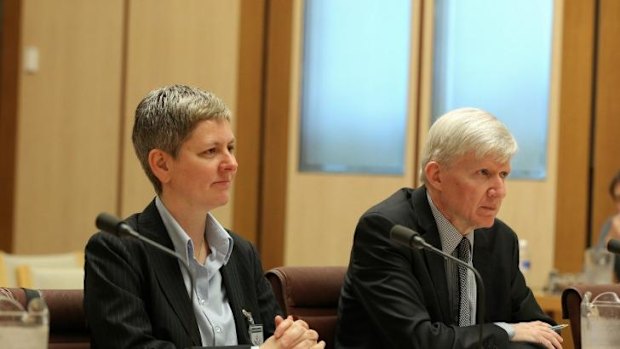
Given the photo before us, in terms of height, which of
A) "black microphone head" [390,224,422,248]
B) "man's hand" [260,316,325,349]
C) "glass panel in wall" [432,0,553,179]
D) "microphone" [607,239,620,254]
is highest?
"glass panel in wall" [432,0,553,179]

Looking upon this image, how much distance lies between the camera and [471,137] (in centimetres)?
314

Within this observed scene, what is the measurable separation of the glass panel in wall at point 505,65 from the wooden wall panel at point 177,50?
1343 millimetres

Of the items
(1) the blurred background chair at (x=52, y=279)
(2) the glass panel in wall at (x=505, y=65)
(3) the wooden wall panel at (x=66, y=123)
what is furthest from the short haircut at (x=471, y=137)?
(3) the wooden wall panel at (x=66, y=123)

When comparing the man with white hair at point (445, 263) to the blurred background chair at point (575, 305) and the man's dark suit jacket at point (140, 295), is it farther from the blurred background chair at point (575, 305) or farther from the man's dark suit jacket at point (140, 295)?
the man's dark suit jacket at point (140, 295)

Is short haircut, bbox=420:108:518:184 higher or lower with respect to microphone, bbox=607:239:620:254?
higher

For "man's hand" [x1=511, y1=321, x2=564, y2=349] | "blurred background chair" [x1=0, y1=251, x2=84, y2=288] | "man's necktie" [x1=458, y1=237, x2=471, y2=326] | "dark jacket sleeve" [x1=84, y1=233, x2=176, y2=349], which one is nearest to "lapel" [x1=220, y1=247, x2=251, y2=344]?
"dark jacket sleeve" [x1=84, y1=233, x2=176, y2=349]

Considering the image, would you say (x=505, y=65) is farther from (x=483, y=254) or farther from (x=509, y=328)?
(x=509, y=328)

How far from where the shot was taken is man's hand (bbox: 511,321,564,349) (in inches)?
119

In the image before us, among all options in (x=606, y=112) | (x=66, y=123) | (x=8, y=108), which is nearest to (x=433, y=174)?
(x=606, y=112)

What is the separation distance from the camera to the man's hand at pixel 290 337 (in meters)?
2.68

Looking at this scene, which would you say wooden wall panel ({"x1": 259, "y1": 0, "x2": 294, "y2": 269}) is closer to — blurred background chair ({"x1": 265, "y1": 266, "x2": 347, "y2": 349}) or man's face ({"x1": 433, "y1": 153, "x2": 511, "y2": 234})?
blurred background chair ({"x1": 265, "y1": 266, "x2": 347, "y2": 349})

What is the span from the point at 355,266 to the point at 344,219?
12.4 feet

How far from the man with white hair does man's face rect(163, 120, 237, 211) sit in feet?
1.64

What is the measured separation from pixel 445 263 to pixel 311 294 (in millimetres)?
426
